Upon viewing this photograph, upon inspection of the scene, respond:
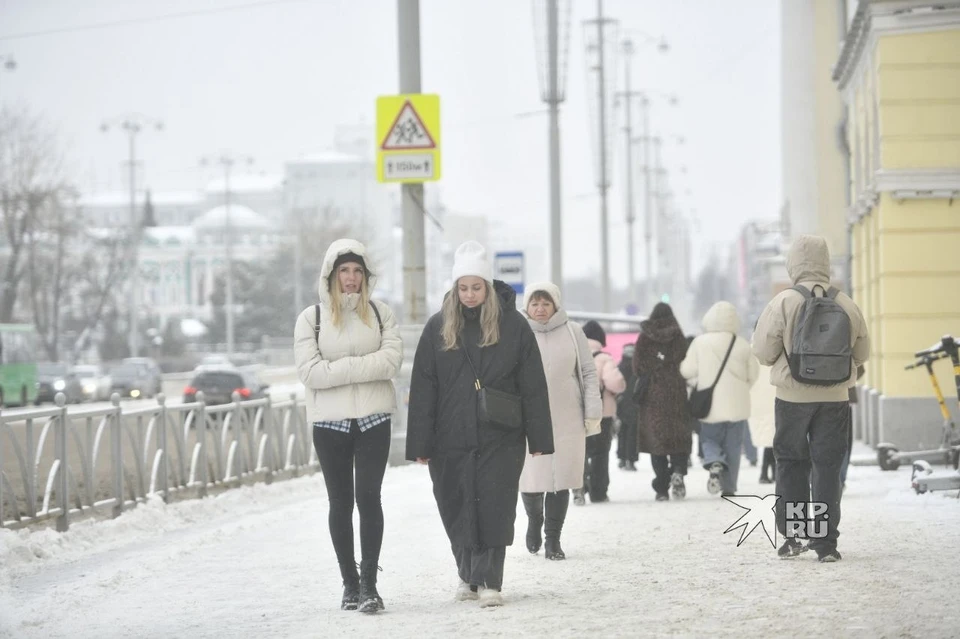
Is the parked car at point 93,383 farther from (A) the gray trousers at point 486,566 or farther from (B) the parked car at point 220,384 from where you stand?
(A) the gray trousers at point 486,566

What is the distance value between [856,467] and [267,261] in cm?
9349

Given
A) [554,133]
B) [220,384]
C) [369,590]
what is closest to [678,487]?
[369,590]

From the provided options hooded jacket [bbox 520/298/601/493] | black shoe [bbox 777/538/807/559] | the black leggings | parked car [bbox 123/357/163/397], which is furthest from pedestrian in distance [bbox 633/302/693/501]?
parked car [bbox 123/357/163/397]

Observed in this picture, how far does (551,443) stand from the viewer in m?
8.67

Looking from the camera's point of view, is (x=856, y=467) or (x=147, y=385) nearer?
(x=856, y=467)

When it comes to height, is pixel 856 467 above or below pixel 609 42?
below

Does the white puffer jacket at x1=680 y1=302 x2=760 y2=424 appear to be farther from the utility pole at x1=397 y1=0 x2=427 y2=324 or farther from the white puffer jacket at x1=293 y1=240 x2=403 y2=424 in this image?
the white puffer jacket at x1=293 y1=240 x2=403 y2=424

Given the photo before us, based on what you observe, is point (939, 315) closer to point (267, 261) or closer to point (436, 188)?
point (267, 261)

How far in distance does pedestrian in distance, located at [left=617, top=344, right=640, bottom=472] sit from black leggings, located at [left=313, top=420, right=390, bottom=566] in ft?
35.2

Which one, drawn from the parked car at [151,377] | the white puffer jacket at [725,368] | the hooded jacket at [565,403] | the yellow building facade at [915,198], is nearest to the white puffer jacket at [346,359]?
the hooded jacket at [565,403]

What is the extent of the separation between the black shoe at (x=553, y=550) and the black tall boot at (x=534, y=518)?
16 centimetres

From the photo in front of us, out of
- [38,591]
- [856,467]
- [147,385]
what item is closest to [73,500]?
[38,591]

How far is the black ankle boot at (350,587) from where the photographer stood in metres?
8.74

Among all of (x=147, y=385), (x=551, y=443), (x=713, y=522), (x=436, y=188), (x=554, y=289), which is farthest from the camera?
(x=436, y=188)
